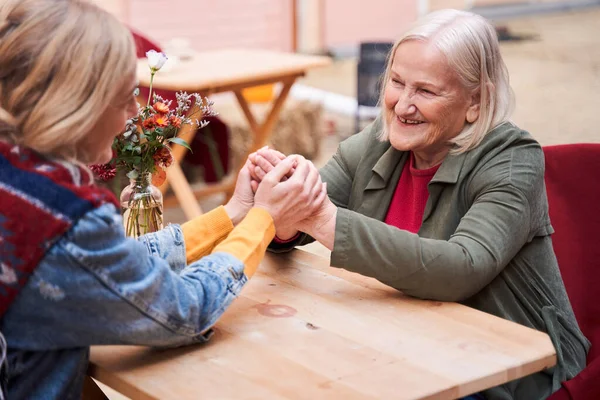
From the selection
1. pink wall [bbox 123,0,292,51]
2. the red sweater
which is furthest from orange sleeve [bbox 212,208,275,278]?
pink wall [bbox 123,0,292,51]

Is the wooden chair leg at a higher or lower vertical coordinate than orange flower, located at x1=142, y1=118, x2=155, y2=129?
lower

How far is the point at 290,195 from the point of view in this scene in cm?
194

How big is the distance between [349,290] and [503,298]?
36cm

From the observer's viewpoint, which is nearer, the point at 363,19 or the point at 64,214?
the point at 64,214

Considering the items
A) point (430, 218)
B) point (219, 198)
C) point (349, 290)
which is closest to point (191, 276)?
point (349, 290)

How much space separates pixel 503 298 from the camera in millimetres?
2059

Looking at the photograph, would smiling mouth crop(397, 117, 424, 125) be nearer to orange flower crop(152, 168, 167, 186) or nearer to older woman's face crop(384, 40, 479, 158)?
older woman's face crop(384, 40, 479, 158)

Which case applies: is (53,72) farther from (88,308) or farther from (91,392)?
(91,392)

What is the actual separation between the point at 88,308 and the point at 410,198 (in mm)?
1063

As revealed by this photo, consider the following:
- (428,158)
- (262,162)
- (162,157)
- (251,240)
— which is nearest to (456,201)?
(428,158)

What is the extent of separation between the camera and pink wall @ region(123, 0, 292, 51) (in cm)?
761

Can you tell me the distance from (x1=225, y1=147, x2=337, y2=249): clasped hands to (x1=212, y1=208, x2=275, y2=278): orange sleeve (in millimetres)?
60

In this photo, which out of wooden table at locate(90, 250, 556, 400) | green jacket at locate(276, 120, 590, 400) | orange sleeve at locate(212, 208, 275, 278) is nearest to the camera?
wooden table at locate(90, 250, 556, 400)

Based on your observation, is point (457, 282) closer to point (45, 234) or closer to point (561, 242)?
point (561, 242)
